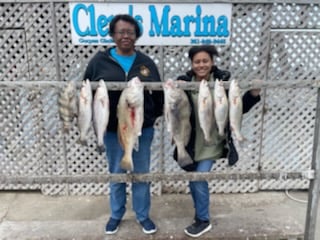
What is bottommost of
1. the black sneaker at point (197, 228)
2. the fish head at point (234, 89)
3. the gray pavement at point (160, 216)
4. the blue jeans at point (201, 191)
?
the gray pavement at point (160, 216)

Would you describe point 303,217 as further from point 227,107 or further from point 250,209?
point 227,107

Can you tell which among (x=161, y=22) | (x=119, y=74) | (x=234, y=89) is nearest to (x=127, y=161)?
(x=119, y=74)

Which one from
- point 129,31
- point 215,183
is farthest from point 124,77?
point 215,183

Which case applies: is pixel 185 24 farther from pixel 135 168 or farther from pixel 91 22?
pixel 135 168

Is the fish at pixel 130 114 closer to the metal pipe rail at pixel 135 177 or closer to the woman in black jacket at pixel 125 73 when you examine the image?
the metal pipe rail at pixel 135 177

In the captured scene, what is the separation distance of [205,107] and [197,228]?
1361 millimetres

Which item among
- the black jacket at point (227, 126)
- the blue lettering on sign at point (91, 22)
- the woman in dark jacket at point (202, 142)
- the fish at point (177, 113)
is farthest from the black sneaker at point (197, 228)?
→ the blue lettering on sign at point (91, 22)

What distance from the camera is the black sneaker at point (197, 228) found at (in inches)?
134

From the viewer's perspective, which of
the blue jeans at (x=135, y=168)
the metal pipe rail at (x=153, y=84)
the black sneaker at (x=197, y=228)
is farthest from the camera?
the black sneaker at (x=197, y=228)

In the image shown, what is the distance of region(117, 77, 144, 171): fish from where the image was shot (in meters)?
2.46

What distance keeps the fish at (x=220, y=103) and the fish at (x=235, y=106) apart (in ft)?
0.11

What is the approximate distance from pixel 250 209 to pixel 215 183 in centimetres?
52

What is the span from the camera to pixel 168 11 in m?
3.78

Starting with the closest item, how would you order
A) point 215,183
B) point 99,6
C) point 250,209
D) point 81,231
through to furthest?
1. point 81,231
2. point 99,6
3. point 250,209
4. point 215,183
